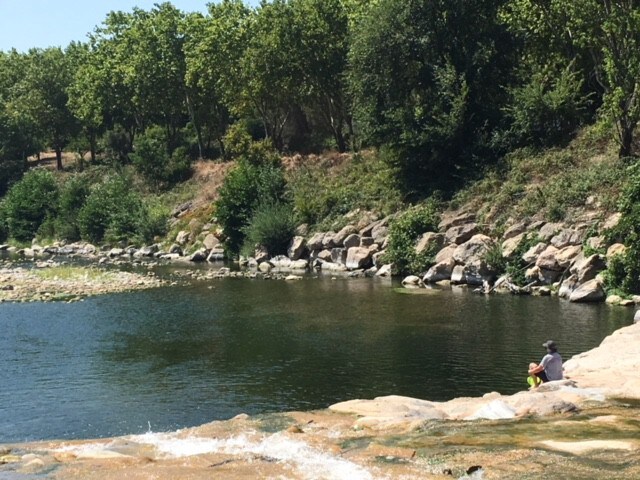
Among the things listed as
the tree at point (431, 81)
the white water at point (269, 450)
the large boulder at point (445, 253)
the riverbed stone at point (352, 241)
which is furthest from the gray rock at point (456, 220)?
the white water at point (269, 450)

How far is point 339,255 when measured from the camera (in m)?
57.4

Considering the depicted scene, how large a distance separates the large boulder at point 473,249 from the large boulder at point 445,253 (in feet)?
1.58

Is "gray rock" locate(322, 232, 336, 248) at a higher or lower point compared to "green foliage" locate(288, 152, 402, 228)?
lower

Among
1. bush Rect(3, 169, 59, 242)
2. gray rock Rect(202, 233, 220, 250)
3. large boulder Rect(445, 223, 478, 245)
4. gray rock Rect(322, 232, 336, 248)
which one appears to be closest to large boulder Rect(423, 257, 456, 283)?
large boulder Rect(445, 223, 478, 245)

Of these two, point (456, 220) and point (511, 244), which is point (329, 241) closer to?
point (456, 220)

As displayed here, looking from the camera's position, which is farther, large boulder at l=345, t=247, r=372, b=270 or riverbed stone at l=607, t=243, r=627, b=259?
large boulder at l=345, t=247, r=372, b=270

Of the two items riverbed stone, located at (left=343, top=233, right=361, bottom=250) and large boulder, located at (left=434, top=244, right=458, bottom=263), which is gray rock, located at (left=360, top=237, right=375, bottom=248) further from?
large boulder, located at (left=434, top=244, right=458, bottom=263)

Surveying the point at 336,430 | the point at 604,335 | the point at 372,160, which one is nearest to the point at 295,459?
the point at 336,430

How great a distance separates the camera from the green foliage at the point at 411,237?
50.0 meters

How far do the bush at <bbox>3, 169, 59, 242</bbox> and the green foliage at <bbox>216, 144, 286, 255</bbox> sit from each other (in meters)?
29.5

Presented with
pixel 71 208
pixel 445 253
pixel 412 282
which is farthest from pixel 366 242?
pixel 71 208

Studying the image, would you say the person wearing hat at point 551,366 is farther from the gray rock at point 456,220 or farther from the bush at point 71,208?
the bush at point 71,208

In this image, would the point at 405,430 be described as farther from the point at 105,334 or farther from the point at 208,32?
the point at 208,32

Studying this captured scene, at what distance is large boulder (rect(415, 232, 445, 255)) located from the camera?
5034 centimetres
